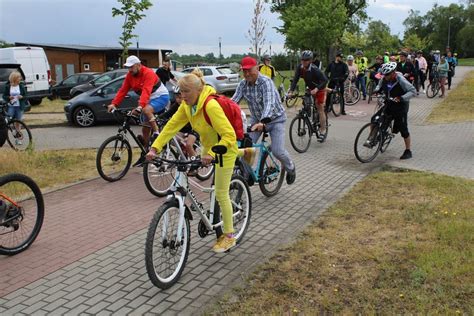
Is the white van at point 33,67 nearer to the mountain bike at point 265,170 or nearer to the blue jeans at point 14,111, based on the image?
the blue jeans at point 14,111

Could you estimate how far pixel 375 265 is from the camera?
4.55m

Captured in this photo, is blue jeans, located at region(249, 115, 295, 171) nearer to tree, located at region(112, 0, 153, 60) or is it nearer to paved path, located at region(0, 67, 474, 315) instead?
paved path, located at region(0, 67, 474, 315)

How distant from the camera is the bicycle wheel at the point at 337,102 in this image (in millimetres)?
16261

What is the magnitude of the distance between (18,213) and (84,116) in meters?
10.4

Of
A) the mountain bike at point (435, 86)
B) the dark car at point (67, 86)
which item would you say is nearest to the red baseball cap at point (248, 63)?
the mountain bike at point (435, 86)

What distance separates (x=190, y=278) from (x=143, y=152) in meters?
3.82

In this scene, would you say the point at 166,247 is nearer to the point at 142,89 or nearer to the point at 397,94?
the point at 142,89

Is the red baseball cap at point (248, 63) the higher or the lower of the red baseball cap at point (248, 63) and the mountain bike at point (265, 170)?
the higher

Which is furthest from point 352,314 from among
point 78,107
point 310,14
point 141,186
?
point 310,14

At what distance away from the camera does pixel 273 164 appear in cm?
675

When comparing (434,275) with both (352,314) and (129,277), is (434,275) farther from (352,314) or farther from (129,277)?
(129,277)

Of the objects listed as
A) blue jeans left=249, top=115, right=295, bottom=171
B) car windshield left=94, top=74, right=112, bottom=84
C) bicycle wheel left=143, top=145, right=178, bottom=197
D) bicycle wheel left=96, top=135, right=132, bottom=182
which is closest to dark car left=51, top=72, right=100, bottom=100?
car windshield left=94, top=74, right=112, bottom=84

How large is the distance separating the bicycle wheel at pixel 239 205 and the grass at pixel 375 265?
53cm

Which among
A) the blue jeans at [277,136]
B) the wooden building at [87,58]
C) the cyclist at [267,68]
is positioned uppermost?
the wooden building at [87,58]
